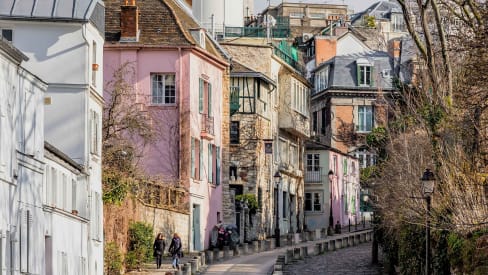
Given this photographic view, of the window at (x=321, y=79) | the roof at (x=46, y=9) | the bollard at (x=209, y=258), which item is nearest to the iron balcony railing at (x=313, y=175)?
the window at (x=321, y=79)

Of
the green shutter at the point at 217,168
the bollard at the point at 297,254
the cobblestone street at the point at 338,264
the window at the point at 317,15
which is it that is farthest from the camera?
the window at the point at 317,15

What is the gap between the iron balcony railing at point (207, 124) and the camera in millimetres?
69125

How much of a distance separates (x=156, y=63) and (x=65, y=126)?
1817 cm

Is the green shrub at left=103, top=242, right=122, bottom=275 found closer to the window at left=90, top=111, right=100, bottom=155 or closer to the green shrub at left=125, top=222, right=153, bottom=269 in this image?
the green shrub at left=125, top=222, right=153, bottom=269

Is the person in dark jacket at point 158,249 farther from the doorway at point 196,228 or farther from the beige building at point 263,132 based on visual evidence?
the beige building at point 263,132

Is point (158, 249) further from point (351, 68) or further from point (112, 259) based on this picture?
point (351, 68)

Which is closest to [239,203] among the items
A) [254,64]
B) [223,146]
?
[223,146]

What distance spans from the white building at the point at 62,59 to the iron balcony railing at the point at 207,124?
19755mm

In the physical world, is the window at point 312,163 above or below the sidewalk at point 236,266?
above

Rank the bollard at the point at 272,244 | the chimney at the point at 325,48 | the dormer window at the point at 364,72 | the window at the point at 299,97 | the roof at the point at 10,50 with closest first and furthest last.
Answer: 1. the roof at the point at 10,50
2. the bollard at the point at 272,244
3. the window at the point at 299,97
4. the dormer window at the point at 364,72
5. the chimney at the point at 325,48

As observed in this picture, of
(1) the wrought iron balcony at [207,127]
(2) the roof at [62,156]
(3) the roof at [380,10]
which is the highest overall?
(3) the roof at [380,10]

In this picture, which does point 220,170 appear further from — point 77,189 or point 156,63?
point 77,189

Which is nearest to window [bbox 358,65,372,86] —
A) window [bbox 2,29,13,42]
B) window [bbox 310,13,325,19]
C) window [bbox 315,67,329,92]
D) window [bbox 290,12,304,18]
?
window [bbox 315,67,329,92]

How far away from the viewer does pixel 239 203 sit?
75750 mm
